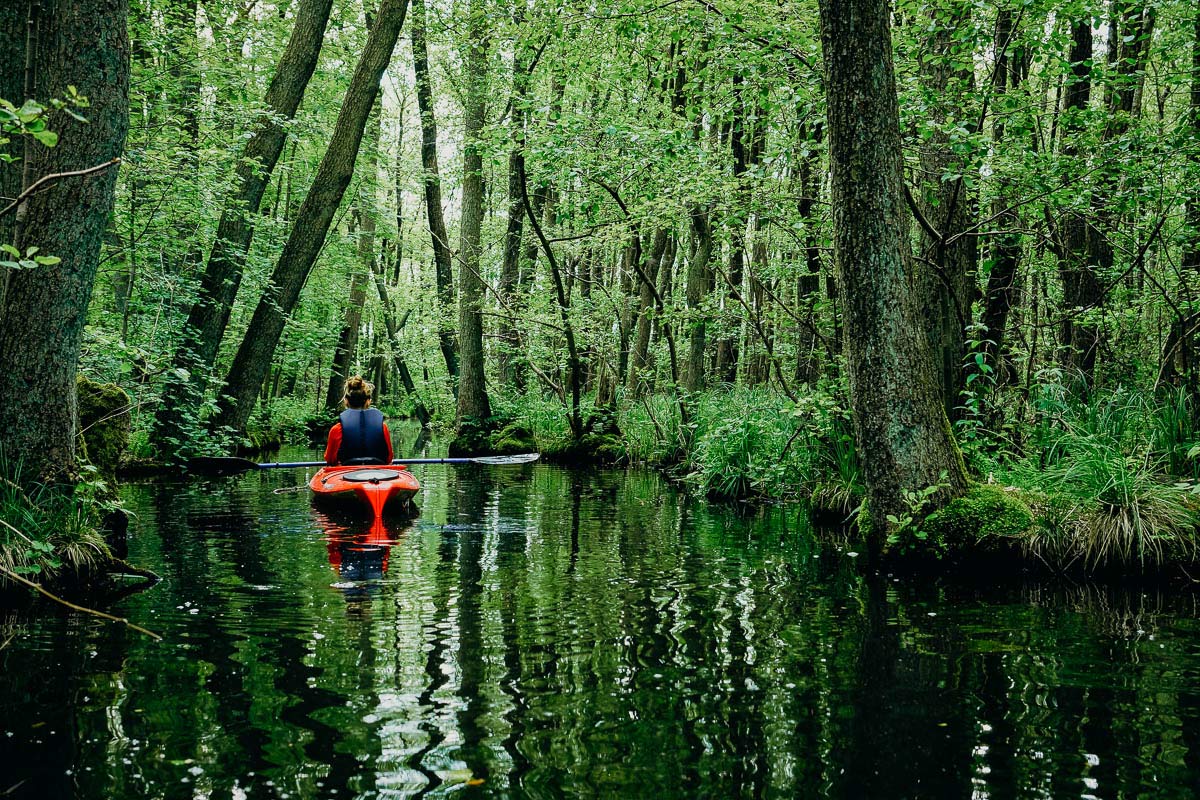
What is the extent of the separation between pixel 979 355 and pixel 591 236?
→ 30.0 ft

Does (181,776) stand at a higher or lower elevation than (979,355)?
lower

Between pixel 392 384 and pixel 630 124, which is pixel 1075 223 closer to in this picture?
pixel 630 124

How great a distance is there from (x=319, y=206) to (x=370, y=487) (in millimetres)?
5767

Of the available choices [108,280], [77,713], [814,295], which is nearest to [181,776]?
[77,713]

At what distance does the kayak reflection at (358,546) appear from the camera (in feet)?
21.1

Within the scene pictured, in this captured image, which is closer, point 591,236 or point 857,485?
Answer: point 857,485

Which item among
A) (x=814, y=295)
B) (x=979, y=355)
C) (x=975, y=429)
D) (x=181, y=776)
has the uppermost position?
(x=814, y=295)

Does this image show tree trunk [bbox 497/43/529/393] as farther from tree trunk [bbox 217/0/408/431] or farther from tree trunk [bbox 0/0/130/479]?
tree trunk [bbox 0/0/130/479]

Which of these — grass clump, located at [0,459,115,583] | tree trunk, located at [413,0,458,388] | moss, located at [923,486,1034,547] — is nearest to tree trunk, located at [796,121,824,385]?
moss, located at [923,486,1034,547]

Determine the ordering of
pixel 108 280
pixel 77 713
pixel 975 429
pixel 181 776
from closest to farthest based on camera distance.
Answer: pixel 181 776, pixel 77 713, pixel 975 429, pixel 108 280

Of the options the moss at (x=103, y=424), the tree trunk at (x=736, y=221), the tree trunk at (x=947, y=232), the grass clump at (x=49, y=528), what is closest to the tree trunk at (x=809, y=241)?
the tree trunk at (x=736, y=221)

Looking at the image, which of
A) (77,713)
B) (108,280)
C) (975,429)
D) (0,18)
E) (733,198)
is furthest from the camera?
(108,280)

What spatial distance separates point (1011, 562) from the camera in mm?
6879

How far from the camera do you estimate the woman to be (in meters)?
10.2
